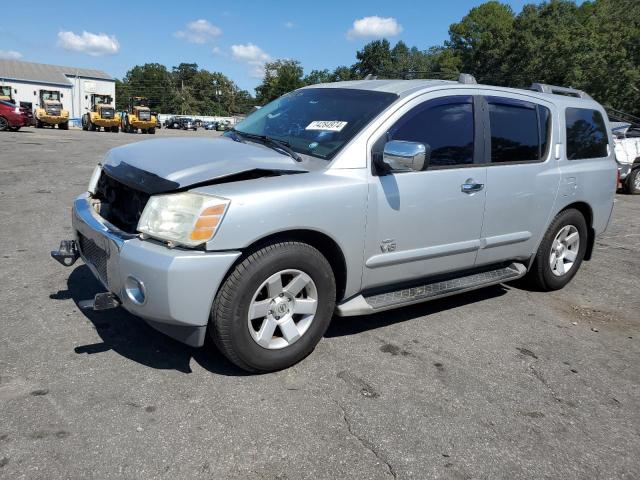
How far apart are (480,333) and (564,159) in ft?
6.30

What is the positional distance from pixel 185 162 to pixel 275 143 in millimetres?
768

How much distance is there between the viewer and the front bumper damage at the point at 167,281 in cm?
256

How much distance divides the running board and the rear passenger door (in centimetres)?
14

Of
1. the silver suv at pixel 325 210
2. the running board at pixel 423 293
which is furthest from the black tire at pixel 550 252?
the running board at pixel 423 293

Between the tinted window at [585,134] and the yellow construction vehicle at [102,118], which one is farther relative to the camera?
the yellow construction vehicle at [102,118]

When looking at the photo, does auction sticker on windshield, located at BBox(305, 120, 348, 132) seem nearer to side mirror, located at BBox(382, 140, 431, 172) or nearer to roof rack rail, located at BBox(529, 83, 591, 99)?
side mirror, located at BBox(382, 140, 431, 172)

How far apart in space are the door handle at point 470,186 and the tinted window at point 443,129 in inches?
6.0

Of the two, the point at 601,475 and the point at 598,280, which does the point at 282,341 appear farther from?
the point at 598,280

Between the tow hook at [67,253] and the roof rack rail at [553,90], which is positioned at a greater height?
the roof rack rail at [553,90]

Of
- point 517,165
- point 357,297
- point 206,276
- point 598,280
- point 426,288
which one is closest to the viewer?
point 206,276

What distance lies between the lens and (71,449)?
224cm

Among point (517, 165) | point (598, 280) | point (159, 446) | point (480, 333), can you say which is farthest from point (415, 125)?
point (598, 280)

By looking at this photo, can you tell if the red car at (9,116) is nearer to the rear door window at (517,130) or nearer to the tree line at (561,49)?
the tree line at (561,49)

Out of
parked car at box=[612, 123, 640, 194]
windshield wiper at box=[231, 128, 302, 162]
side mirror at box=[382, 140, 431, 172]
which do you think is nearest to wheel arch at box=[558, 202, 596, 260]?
side mirror at box=[382, 140, 431, 172]
